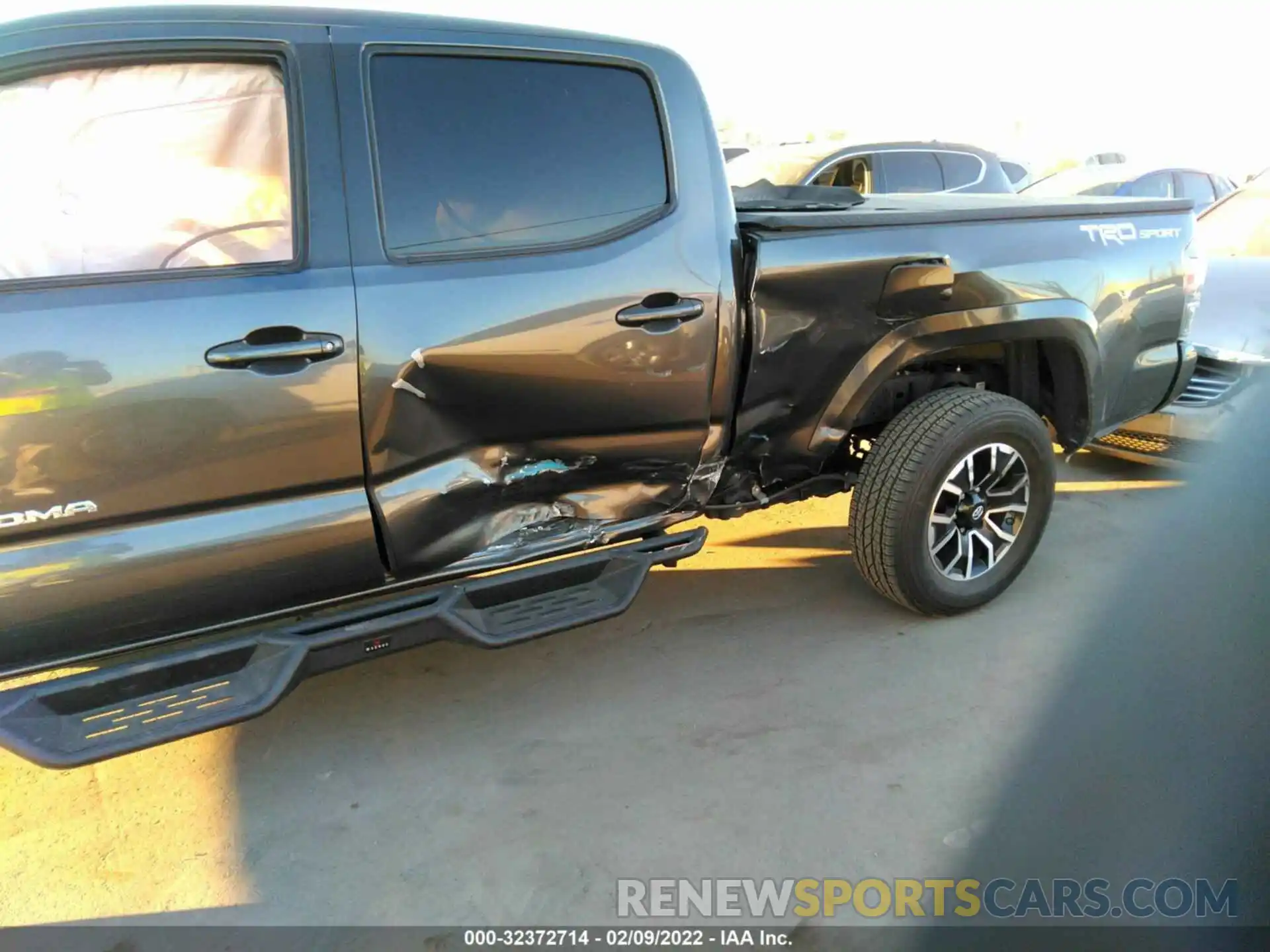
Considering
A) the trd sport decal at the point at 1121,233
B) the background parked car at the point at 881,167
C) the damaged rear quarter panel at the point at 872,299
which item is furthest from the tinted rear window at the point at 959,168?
the damaged rear quarter panel at the point at 872,299

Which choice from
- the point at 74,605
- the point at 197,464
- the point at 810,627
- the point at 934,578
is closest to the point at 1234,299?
the point at 934,578

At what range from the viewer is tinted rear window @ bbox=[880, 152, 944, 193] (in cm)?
787

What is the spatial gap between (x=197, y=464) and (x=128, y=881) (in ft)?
3.58

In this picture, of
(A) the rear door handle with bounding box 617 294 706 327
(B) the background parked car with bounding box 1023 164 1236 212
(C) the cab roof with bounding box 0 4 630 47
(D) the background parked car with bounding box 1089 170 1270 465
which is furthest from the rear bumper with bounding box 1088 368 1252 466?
(B) the background parked car with bounding box 1023 164 1236 212

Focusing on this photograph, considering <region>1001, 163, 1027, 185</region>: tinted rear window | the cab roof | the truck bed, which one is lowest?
<region>1001, 163, 1027, 185</region>: tinted rear window

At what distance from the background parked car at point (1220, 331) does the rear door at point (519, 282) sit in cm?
225

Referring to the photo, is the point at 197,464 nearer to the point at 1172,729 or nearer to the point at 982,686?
the point at 982,686

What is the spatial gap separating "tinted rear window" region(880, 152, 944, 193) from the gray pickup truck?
5.08 meters

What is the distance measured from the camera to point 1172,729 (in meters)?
2.62

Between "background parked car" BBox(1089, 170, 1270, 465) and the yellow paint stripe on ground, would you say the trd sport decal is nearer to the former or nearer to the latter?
"background parked car" BBox(1089, 170, 1270, 465)

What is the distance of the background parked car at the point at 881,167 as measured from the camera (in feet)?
23.8

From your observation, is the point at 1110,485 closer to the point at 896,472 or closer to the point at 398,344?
the point at 896,472

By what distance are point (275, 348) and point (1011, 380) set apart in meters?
2.72

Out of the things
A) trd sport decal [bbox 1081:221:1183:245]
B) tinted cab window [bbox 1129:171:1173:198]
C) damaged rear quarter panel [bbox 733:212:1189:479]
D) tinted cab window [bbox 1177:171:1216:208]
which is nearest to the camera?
damaged rear quarter panel [bbox 733:212:1189:479]
